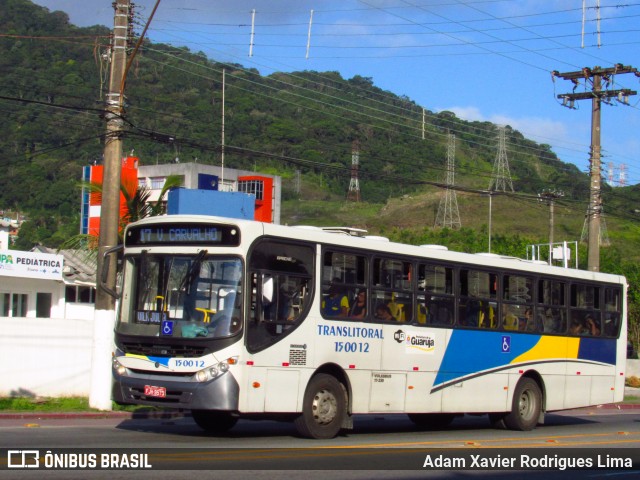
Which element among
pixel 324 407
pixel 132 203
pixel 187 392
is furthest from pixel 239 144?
pixel 187 392

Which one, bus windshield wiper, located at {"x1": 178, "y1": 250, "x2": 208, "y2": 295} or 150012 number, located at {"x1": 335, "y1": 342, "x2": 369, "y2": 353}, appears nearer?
bus windshield wiper, located at {"x1": 178, "y1": 250, "x2": 208, "y2": 295}

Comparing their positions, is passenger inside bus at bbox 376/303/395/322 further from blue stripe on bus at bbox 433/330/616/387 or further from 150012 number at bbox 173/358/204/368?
150012 number at bbox 173/358/204/368

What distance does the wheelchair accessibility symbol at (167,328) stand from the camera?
1372 centimetres

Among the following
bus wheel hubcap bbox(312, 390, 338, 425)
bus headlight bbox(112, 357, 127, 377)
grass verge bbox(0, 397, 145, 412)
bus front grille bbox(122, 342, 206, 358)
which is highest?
bus front grille bbox(122, 342, 206, 358)

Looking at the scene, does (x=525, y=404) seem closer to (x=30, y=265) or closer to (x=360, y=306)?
(x=360, y=306)

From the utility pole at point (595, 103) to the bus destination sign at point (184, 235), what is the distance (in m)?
22.7

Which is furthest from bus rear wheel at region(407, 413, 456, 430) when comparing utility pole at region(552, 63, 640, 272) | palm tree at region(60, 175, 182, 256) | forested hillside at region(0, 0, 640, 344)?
forested hillside at region(0, 0, 640, 344)

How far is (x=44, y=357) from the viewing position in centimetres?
2356

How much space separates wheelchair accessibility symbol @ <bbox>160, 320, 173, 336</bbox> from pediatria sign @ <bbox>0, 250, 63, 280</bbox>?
2054 cm

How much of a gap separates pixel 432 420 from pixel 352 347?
16.4 feet

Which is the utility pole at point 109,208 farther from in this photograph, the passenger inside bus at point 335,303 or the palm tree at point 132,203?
the passenger inside bus at point 335,303

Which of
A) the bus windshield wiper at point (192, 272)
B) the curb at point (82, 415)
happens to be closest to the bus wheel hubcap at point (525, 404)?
the curb at point (82, 415)

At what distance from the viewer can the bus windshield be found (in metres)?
13.6

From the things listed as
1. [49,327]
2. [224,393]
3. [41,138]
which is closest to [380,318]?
[224,393]
